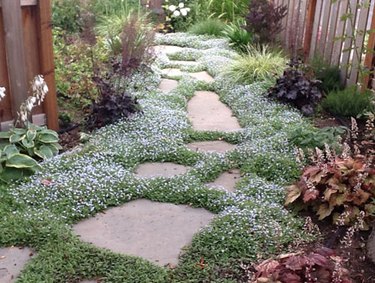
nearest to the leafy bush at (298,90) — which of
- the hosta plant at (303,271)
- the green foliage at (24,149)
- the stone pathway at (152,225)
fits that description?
the stone pathway at (152,225)

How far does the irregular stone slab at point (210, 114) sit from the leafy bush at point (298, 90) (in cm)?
59

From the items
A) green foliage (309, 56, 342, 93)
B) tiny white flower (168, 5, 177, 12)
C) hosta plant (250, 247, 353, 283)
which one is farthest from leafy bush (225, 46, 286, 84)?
tiny white flower (168, 5, 177, 12)

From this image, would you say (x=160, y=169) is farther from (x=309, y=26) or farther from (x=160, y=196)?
(x=309, y=26)

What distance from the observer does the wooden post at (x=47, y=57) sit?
407cm

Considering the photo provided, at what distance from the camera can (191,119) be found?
5.05m

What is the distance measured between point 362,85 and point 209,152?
6.27ft

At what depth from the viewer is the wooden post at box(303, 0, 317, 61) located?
21.6 ft

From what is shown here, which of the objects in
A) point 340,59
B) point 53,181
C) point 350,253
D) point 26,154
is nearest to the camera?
point 350,253

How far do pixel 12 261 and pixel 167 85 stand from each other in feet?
12.7

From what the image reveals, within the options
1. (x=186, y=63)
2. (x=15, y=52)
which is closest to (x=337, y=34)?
(x=186, y=63)

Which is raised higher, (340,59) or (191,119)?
(340,59)

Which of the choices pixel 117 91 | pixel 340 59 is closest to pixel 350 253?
pixel 117 91

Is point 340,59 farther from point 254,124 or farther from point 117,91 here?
point 117,91

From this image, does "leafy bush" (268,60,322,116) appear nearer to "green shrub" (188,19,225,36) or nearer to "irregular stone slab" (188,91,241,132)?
"irregular stone slab" (188,91,241,132)
